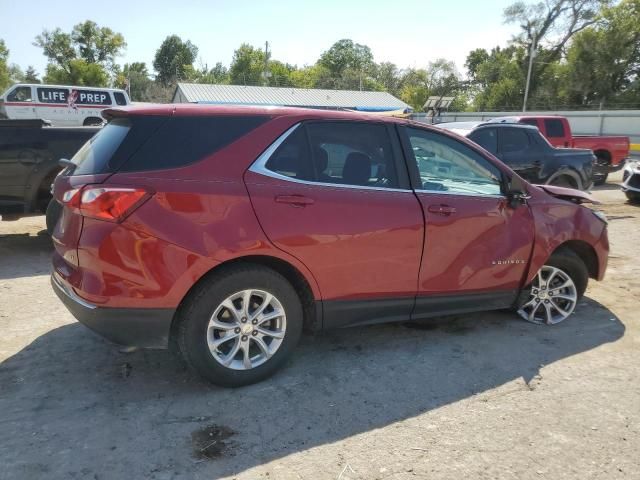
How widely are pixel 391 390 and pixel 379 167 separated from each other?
1528mm

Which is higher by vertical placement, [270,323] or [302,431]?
[270,323]

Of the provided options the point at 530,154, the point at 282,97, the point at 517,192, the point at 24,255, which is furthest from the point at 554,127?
the point at 282,97

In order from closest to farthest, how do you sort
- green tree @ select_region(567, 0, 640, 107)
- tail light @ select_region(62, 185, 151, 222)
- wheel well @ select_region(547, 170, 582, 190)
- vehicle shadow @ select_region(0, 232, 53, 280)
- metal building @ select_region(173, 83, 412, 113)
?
1. tail light @ select_region(62, 185, 151, 222)
2. vehicle shadow @ select_region(0, 232, 53, 280)
3. wheel well @ select_region(547, 170, 582, 190)
4. metal building @ select_region(173, 83, 412, 113)
5. green tree @ select_region(567, 0, 640, 107)

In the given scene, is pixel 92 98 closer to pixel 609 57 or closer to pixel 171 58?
pixel 609 57

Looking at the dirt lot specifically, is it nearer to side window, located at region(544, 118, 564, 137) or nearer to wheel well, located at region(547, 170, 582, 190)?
wheel well, located at region(547, 170, 582, 190)

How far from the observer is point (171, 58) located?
91.4 meters

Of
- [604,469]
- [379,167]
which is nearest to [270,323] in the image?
[379,167]

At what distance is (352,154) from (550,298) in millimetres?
2345

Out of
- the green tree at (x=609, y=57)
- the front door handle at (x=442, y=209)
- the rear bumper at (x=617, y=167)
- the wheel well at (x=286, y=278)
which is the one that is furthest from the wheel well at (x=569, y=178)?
the green tree at (x=609, y=57)

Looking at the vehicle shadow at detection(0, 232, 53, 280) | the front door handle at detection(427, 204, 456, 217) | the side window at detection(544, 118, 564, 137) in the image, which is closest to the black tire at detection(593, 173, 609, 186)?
the side window at detection(544, 118, 564, 137)

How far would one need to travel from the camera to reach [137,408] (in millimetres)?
3078

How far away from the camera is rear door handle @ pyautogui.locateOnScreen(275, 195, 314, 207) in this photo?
319 centimetres

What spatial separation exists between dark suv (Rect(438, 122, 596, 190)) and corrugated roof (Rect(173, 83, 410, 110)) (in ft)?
96.1

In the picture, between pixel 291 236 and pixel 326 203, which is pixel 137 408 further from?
pixel 326 203
